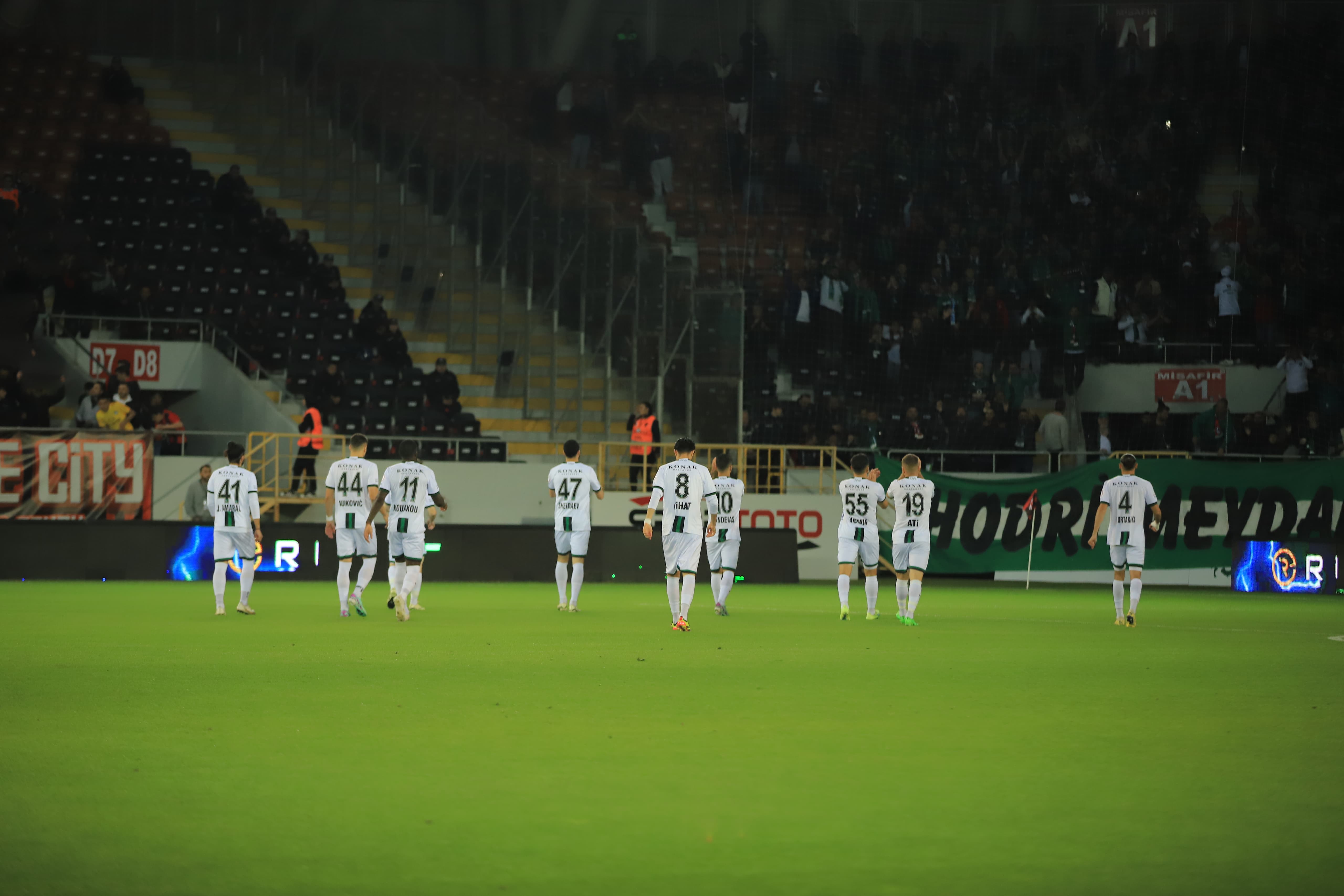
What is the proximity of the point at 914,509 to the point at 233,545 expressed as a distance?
8577 millimetres

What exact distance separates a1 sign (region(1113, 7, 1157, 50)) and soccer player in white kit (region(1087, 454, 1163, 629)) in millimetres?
22517

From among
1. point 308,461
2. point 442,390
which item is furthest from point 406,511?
point 442,390

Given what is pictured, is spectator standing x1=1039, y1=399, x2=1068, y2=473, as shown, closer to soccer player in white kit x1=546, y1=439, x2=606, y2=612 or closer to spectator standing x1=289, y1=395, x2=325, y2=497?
soccer player in white kit x1=546, y1=439, x2=606, y2=612

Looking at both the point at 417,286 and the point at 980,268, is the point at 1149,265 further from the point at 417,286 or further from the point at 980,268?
the point at 417,286

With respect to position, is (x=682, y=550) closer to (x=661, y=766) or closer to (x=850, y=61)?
(x=661, y=766)

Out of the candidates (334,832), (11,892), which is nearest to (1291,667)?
(334,832)

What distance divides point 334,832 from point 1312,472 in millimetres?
26549

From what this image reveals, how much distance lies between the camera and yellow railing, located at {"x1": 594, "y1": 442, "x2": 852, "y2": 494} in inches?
1104

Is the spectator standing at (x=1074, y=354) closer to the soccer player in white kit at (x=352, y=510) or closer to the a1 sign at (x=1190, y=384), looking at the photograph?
the a1 sign at (x=1190, y=384)

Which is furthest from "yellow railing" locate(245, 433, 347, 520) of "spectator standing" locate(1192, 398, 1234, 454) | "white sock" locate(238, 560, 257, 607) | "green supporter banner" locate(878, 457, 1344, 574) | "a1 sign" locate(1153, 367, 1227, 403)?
"a1 sign" locate(1153, 367, 1227, 403)

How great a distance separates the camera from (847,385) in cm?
3300

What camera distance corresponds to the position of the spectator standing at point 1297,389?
1275 inches

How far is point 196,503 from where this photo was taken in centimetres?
2662

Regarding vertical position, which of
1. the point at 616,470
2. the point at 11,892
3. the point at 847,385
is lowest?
the point at 11,892
